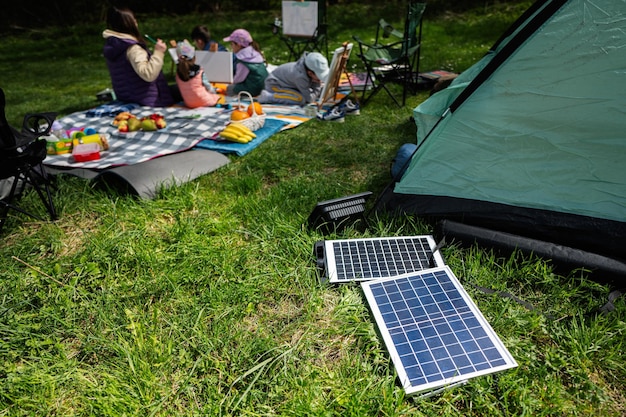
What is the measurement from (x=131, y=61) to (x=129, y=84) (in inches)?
16.9

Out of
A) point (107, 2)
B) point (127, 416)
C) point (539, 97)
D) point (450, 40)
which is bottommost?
point (127, 416)

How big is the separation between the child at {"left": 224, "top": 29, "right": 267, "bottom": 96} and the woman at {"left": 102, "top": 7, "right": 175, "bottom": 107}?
1.08 meters

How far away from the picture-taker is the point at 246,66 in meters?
5.30

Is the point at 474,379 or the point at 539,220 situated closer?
the point at 474,379

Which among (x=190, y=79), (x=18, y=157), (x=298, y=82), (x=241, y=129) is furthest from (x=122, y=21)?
(x=18, y=157)

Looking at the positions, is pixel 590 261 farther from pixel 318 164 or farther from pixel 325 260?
pixel 318 164

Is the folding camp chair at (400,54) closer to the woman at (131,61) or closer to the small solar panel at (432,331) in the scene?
the woman at (131,61)

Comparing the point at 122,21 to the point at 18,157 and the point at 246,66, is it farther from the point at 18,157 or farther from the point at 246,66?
the point at 18,157

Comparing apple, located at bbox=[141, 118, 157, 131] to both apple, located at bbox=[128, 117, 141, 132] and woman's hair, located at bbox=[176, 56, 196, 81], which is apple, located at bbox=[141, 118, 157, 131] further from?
woman's hair, located at bbox=[176, 56, 196, 81]

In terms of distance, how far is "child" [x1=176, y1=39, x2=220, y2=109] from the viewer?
4.60 m

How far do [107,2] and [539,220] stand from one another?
59.6 ft

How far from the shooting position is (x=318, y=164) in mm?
3381

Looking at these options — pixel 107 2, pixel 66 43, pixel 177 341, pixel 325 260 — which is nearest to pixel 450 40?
pixel 325 260

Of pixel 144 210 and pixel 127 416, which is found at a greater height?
pixel 144 210
